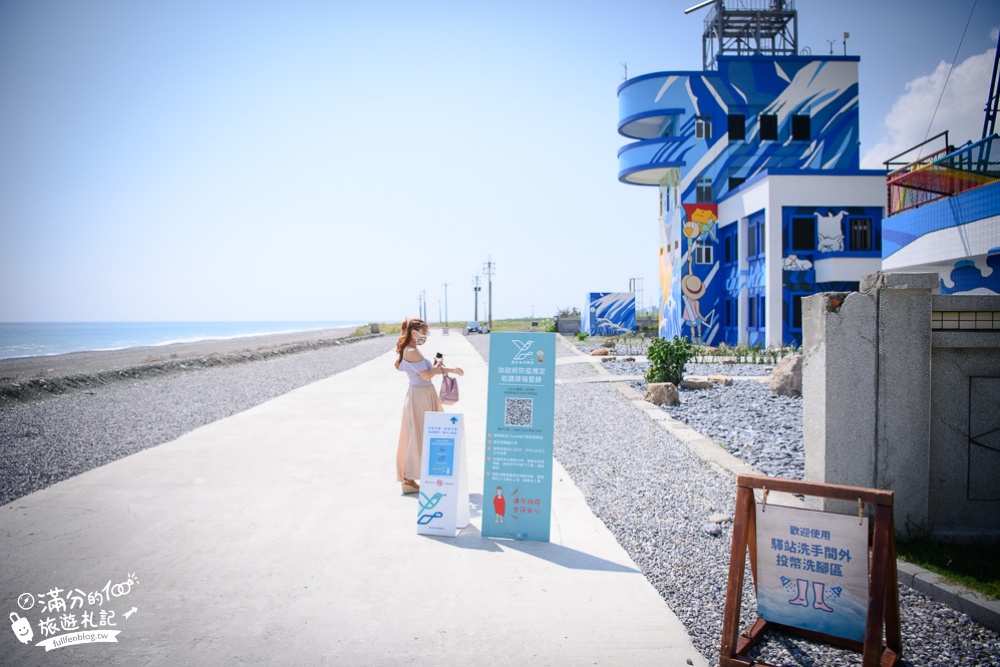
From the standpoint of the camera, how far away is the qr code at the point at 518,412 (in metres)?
5.17

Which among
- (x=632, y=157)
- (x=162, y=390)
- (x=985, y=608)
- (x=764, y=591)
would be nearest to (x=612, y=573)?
(x=764, y=591)

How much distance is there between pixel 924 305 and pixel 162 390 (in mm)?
16449

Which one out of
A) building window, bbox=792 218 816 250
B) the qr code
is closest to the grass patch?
the qr code

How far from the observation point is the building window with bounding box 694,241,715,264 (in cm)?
3173

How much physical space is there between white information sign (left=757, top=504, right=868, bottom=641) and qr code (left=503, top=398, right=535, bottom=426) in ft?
6.82

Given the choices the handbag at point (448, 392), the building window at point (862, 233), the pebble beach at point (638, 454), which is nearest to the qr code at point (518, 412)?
the handbag at point (448, 392)

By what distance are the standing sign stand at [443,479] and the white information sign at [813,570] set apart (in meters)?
2.54

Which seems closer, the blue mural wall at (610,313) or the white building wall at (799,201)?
the white building wall at (799,201)

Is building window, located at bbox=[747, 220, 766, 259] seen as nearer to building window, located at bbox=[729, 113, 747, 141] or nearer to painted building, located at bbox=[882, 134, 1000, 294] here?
building window, located at bbox=[729, 113, 747, 141]

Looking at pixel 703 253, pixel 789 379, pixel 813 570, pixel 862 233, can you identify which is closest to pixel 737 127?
pixel 703 253

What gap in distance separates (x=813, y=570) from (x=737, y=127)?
106 feet

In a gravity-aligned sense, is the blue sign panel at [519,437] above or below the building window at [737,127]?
below

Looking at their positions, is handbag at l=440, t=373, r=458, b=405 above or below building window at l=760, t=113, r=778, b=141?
below

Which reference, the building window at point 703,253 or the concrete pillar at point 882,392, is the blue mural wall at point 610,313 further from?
the concrete pillar at point 882,392
